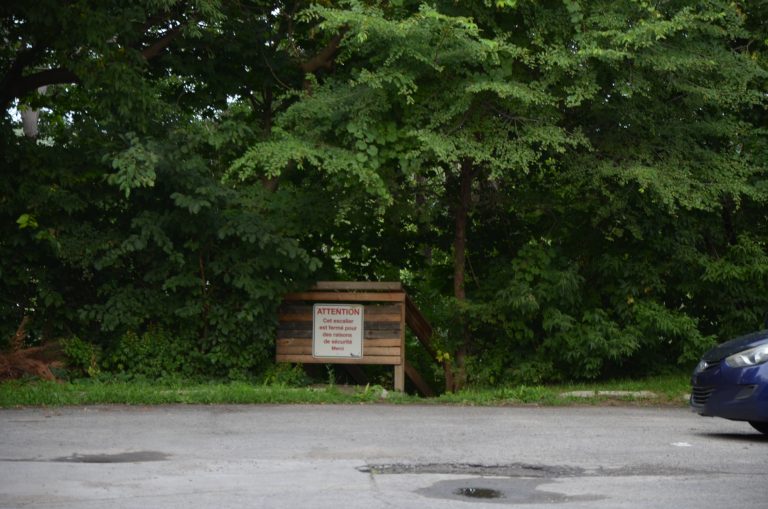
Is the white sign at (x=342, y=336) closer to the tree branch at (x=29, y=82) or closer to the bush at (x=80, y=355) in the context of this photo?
the bush at (x=80, y=355)

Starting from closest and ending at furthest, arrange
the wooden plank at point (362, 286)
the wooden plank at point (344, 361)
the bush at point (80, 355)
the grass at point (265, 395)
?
the grass at point (265, 395) → the bush at point (80, 355) → the wooden plank at point (344, 361) → the wooden plank at point (362, 286)

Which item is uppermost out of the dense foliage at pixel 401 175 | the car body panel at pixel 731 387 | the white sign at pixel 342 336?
the dense foliage at pixel 401 175

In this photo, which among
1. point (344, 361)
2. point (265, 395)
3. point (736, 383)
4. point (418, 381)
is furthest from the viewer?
point (418, 381)

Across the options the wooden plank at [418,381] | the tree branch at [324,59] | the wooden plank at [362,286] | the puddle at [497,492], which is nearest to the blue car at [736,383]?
the puddle at [497,492]

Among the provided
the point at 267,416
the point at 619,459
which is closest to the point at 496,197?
the point at 267,416

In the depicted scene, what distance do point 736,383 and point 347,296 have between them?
24.2 feet

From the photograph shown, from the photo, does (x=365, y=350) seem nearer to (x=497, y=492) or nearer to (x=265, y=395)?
(x=265, y=395)

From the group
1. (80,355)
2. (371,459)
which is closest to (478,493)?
(371,459)

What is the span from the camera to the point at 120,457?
9.69 m

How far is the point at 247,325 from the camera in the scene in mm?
16953

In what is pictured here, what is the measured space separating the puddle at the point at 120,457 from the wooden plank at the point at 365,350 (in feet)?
24.1

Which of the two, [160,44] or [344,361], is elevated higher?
[160,44]

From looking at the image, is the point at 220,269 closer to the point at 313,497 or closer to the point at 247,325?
the point at 247,325

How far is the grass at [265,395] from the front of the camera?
14.3 meters
